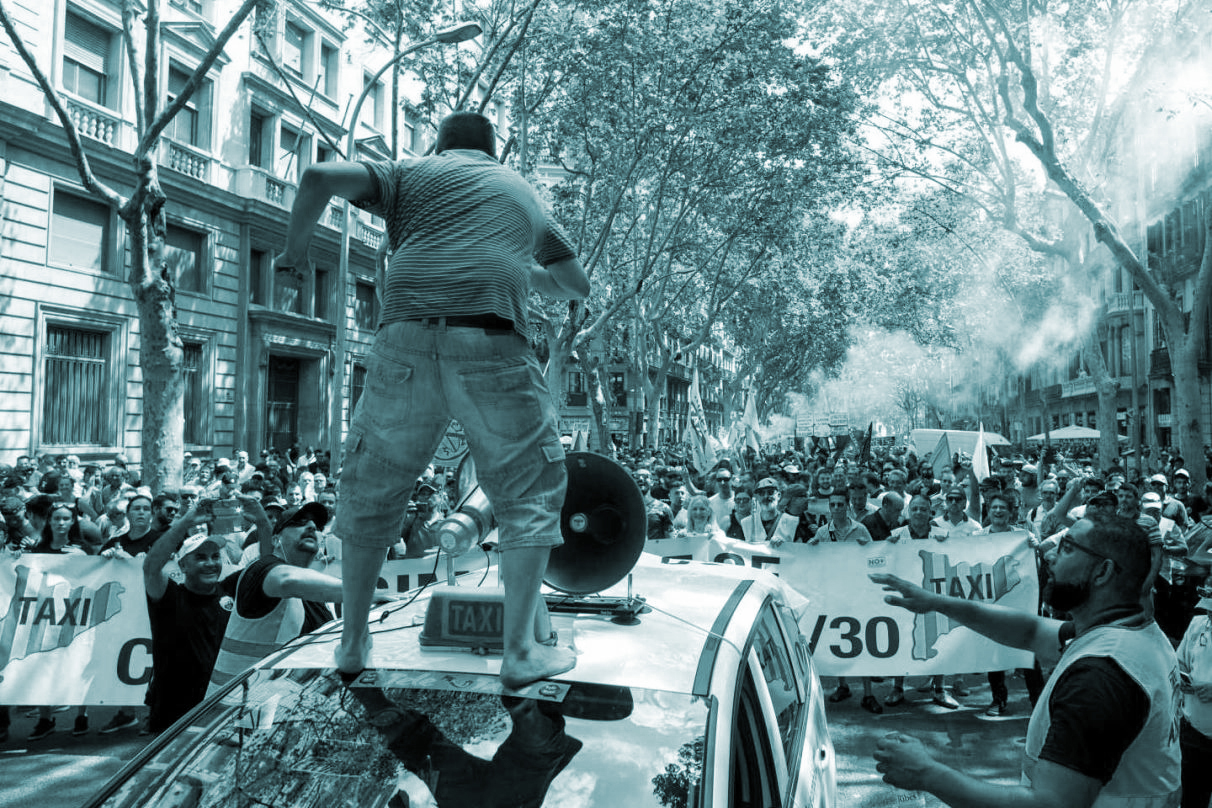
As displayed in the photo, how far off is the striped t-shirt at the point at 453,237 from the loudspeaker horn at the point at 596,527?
2.49 feet

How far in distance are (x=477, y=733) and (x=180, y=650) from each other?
11.3ft

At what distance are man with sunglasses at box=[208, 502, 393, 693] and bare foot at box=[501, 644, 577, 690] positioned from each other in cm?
100

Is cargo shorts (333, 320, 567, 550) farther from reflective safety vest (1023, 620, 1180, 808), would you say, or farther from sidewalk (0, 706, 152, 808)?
sidewalk (0, 706, 152, 808)

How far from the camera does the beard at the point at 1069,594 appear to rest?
2.73m

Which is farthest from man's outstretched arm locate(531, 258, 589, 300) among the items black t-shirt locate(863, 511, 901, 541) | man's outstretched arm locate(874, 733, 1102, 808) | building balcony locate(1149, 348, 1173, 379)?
building balcony locate(1149, 348, 1173, 379)

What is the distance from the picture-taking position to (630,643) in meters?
2.89

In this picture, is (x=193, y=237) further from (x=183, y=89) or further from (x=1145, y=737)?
(x=1145, y=737)

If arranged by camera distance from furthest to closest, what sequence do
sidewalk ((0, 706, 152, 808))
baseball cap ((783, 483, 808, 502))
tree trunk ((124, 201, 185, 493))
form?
1. tree trunk ((124, 201, 185, 493))
2. baseball cap ((783, 483, 808, 502))
3. sidewalk ((0, 706, 152, 808))

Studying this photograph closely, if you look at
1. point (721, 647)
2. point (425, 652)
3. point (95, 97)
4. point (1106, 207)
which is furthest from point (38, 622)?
point (1106, 207)

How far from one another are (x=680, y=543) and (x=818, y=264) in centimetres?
2976

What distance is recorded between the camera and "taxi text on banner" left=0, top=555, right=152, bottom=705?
6926 millimetres

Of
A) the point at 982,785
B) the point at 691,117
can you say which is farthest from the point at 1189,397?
the point at 982,785

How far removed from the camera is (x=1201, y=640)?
16.3ft

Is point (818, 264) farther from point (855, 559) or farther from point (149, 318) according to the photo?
point (855, 559)
